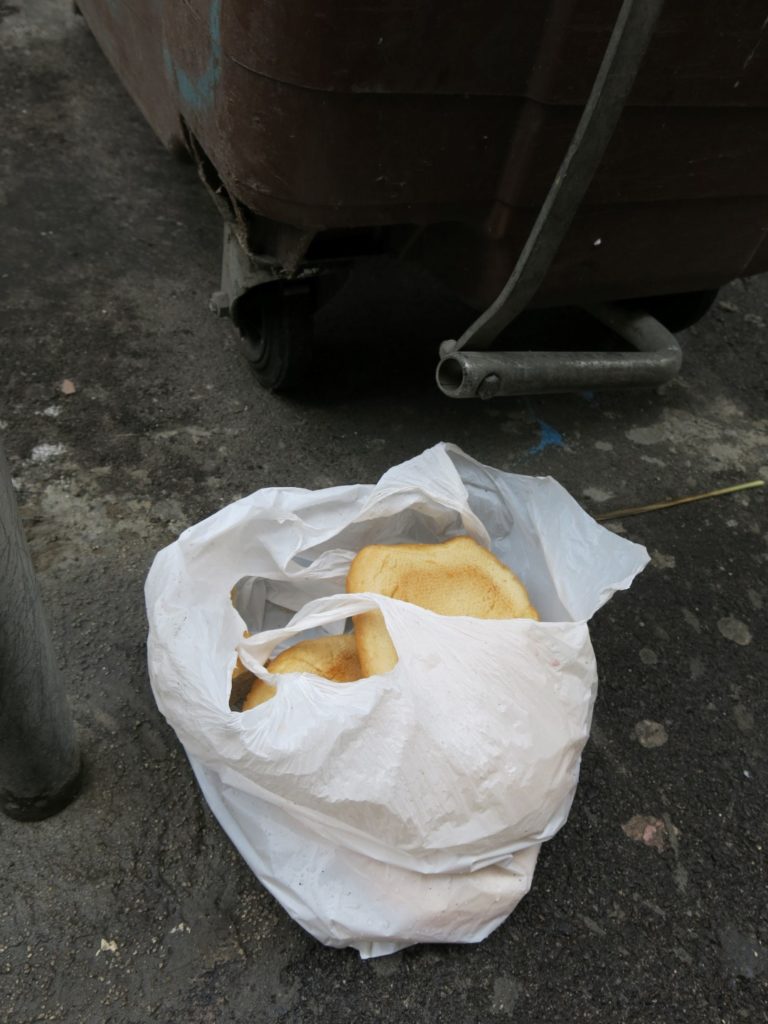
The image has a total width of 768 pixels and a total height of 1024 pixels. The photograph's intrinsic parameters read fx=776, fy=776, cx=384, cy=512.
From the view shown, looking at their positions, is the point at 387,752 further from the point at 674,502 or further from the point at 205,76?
the point at 674,502

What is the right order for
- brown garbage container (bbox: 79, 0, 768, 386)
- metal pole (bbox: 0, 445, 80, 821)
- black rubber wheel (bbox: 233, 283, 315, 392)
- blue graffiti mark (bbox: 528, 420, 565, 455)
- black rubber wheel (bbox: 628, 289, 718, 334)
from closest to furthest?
metal pole (bbox: 0, 445, 80, 821)
brown garbage container (bbox: 79, 0, 768, 386)
black rubber wheel (bbox: 233, 283, 315, 392)
blue graffiti mark (bbox: 528, 420, 565, 455)
black rubber wheel (bbox: 628, 289, 718, 334)

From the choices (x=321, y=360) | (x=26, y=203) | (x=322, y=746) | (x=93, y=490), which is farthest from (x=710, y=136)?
(x=26, y=203)

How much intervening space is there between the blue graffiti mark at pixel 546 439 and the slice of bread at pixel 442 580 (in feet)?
2.82

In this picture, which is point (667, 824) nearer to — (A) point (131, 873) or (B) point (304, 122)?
(A) point (131, 873)

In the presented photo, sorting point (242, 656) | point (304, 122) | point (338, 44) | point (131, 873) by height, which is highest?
point (338, 44)

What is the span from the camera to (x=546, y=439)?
2365 mm

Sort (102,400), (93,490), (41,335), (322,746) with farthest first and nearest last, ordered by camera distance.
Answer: (41,335) → (102,400) → (93,490) → (322,746)

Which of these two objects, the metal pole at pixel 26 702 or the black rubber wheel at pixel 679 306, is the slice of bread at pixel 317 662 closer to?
the metal pole at pixel 26 702

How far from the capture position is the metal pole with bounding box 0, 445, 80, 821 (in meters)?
1.03

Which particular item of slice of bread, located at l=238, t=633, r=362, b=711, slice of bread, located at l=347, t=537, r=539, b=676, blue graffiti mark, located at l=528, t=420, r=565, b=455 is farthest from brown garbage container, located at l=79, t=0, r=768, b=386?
slice of bread, located at l=238, t=633, r=362, b=711

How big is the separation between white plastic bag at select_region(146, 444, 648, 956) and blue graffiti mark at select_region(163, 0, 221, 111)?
2.77ft

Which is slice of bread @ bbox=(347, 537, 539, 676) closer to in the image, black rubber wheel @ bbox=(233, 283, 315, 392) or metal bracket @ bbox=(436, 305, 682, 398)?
metal bracket @ bbox=(436, 305, 682, 398)

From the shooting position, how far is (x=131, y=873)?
127 centimetres

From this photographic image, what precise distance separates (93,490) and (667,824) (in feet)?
4.79
